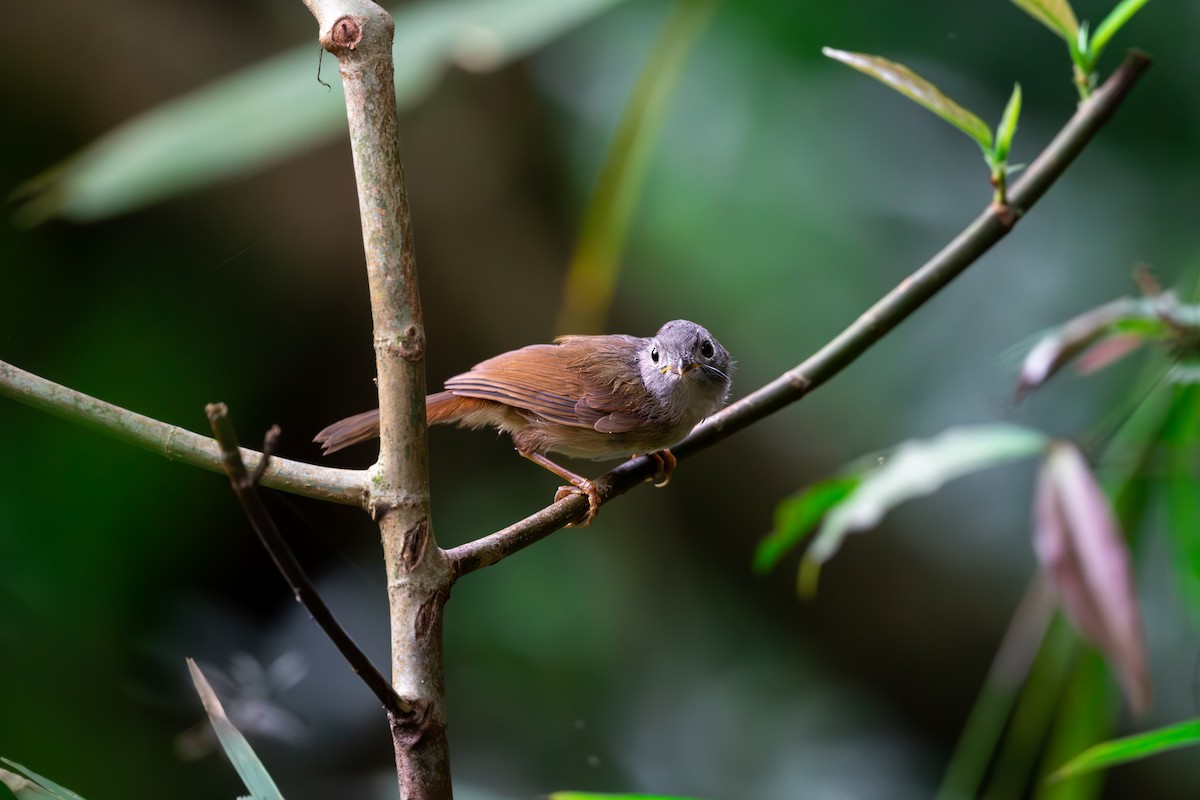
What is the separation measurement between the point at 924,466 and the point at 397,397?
0.65 meters

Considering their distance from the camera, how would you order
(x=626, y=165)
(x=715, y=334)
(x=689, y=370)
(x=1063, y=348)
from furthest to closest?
(x=715, y=334), (x=626, y=165), (x=689, y=370), (x=1063, y=348)

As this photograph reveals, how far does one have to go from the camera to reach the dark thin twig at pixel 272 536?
0.66 metres

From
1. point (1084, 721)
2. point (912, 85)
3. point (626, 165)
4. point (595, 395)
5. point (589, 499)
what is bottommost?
point (1084, 721)

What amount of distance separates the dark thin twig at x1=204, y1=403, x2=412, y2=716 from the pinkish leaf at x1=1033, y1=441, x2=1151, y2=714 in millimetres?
540

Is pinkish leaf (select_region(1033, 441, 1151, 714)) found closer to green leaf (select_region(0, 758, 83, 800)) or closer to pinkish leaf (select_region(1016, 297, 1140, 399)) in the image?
pinkish leaf (select_region(1016, 297, 1140, 399))

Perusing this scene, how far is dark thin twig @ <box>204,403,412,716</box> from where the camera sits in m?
0.66

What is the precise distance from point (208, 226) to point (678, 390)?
1284mm

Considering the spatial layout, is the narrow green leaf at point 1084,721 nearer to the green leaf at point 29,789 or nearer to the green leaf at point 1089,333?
the green leaf at point 1089,333

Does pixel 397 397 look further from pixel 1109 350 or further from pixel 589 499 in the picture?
pixel 1109 350

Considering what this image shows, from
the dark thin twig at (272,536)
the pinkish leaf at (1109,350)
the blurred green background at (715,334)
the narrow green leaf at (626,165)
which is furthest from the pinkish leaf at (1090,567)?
the blurred green background at (715,334)

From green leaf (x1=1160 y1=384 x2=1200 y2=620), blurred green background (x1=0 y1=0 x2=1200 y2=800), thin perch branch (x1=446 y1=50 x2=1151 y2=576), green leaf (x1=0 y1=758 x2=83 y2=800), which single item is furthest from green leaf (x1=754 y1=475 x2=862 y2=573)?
blurred green background (x1=0 y1=0 x2=1200 y2=800)

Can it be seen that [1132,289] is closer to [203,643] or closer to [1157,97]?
[1157,97]

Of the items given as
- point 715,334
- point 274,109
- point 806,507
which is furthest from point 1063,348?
point 715,334

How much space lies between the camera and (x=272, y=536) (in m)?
0.69
